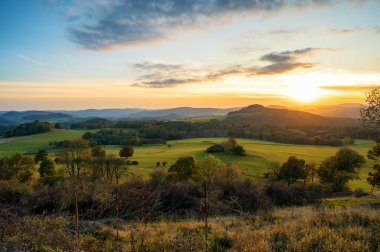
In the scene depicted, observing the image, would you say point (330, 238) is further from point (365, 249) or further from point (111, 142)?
point (111, 142)

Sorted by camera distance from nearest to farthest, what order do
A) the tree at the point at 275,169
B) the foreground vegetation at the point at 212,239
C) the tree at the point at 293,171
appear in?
the foreground vegetation at the point at 212,239
the tree at the point at 293,171
the tree at the point at 275,169

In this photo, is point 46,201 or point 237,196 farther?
point 237,196

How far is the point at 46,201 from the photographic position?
2244cm

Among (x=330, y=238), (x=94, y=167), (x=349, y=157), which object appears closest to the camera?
Result: (x=330, y=238)

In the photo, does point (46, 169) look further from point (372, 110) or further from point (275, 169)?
point (372, 110)

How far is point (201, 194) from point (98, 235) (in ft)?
54.7

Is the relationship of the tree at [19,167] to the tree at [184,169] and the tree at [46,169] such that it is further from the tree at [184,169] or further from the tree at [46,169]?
the tree at [184,169]

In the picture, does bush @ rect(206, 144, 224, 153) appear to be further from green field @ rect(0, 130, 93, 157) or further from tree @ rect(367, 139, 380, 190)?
tree @ rect(367, 139, 380, 190)

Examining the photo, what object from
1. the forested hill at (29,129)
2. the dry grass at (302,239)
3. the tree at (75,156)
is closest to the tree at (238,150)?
the tree at (75,156)

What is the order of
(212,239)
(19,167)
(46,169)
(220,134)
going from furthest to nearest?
1. (220,134)
2. (46,169)
3. (19,167)
4. (212,239)

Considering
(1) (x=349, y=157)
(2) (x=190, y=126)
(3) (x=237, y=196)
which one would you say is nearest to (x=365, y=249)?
(3) (x=237, y=196)

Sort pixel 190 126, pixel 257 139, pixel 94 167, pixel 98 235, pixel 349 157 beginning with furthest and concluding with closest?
1. pixel 190 126
2. pixel 257 139
3. pixel 349 157
4. pixel 94 167
5. pixel 98 235

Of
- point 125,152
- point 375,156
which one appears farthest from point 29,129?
point 375,156

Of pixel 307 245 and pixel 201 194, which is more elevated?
pixel 307 245
